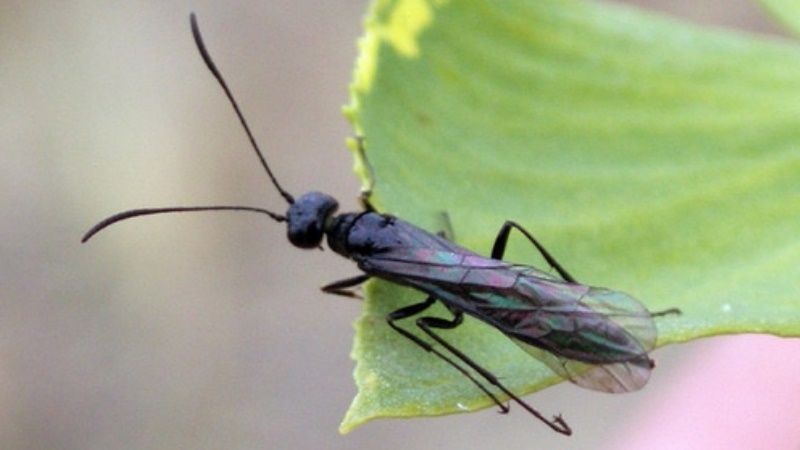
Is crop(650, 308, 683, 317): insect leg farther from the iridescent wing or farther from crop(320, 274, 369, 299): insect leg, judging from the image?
crop(320, 274, 369, 299): insect leg

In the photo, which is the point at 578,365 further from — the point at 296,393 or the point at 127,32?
the point at 127,32

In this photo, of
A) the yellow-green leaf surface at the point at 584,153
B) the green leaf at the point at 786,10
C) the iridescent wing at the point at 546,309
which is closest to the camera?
the yellow-green leaf surface at the point at 584,153

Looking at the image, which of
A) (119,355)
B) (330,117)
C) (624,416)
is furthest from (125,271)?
(624,416)

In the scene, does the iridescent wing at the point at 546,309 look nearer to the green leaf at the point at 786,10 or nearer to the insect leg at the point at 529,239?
the insect leg at the point at 529,239

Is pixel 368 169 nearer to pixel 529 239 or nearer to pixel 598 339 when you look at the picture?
pixel 529 239

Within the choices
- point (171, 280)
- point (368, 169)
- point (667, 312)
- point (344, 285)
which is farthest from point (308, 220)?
point (171, 280)

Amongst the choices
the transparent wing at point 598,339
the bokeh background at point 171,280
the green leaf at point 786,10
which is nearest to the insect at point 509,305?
the transparent wing at point 598,339
